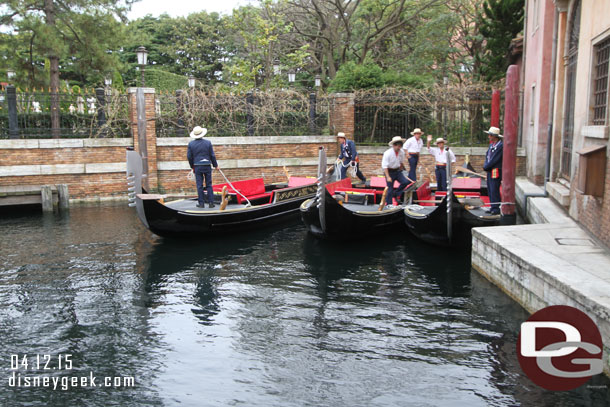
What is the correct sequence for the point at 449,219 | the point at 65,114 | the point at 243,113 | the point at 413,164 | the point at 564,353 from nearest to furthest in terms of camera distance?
the point at 564,353, the point at 449,219, the point at 413,164, the point at 65,114, the point at 243,113

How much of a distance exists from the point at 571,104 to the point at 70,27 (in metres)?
13.2

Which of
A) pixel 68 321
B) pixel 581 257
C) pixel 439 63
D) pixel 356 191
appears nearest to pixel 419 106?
pixel 356 191

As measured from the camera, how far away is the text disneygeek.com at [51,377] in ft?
16.1

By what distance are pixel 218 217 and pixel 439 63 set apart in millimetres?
17053

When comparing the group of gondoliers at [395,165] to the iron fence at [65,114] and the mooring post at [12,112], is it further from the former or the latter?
the mooring post at [12,112]

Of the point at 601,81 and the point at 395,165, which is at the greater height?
the point at 601,81

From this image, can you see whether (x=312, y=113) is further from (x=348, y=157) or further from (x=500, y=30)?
(x=500, y=30)

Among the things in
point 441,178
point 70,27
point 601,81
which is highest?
point 70,27

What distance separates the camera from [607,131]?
691cm

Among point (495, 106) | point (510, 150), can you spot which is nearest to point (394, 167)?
point (510, 150)

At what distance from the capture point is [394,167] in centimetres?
1037

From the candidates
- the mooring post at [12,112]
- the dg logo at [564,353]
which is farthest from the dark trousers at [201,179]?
the dg logo at [564,353]

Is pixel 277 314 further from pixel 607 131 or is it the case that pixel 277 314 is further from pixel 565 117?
pixel 565 117

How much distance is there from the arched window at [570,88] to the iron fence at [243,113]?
7958 millimetres
